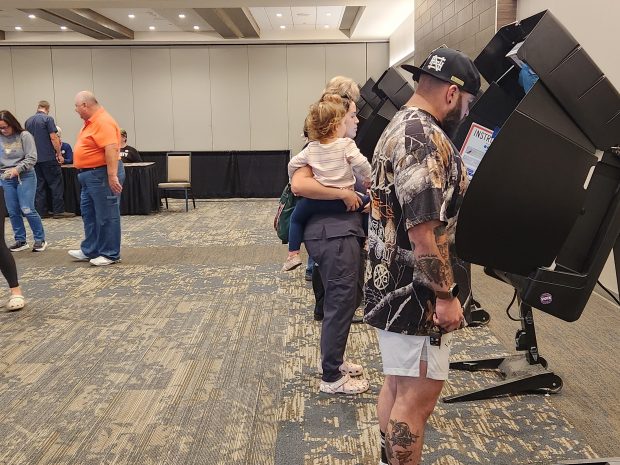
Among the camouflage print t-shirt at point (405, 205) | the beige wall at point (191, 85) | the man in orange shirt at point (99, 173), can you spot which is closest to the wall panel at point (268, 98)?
the beige wall at point (191, 85)

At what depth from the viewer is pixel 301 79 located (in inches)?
457

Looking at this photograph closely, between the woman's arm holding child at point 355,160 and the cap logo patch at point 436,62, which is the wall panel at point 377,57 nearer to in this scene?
the woman's arm holding child at point 355,160

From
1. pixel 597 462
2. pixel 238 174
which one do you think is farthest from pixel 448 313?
pixel 238 174

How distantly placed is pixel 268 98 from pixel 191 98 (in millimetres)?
1467

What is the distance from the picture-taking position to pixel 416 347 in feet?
5.46

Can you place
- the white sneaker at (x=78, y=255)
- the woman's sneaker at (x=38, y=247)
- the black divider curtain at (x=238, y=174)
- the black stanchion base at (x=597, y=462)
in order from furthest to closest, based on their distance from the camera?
the black divider curtain at (x=238, y=174) < the woman's sneaker at (x=38, y=247) < the white sneaker at (x=78, y=255) < the black stanchion base at (x=597, y=462)

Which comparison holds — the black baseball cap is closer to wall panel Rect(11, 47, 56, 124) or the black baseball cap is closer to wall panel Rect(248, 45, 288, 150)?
wall panel Rect(248, 45, 288, 150)

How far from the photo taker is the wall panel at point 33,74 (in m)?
11.5

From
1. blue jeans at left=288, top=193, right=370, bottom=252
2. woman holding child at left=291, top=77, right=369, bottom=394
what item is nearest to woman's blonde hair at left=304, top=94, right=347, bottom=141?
woman holding child at left=291, top=77, right=369, bottom=394

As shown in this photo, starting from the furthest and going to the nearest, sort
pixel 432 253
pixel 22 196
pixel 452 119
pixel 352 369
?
pixel 22 196 < pixel 352 369 < pixel 452 119 < pixel 432 253

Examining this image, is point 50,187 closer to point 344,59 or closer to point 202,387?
point 344,59

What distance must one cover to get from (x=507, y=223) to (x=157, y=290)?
3.50 meters

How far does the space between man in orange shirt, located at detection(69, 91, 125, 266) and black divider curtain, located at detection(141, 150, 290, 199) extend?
5465 millimetres

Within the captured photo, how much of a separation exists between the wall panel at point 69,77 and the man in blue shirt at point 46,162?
2953 millimetres
